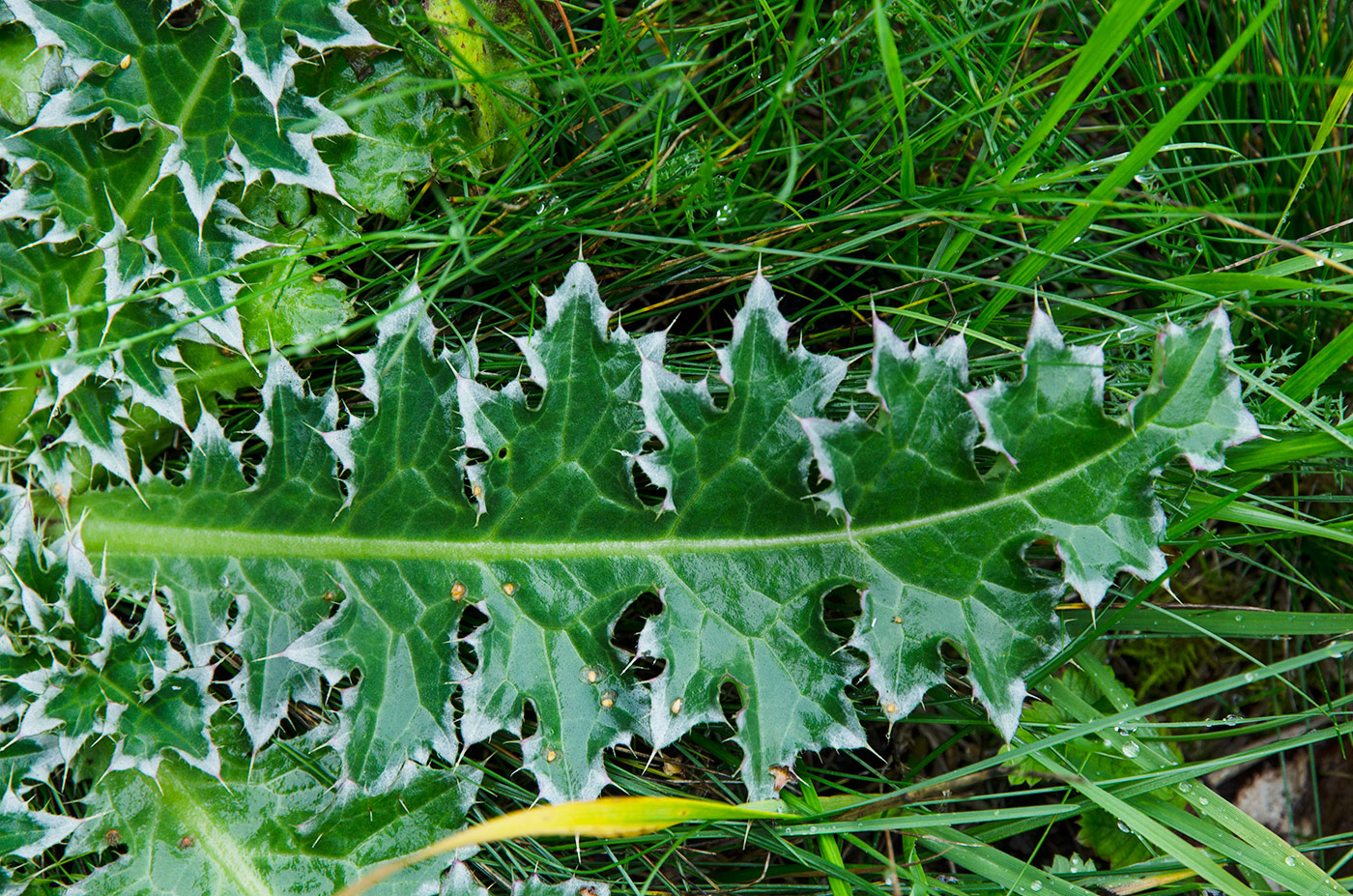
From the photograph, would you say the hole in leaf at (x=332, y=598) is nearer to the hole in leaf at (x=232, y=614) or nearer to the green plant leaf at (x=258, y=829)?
the hole in leaf at (x=232, y=614)

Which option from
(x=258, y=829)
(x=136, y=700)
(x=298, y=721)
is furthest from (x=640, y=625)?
(x=136, y=700)

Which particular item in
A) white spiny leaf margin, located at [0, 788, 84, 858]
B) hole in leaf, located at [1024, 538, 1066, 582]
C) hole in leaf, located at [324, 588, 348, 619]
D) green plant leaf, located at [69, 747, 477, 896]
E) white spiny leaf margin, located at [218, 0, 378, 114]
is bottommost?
green plant leaf, located at [69, 747, 477, 896]

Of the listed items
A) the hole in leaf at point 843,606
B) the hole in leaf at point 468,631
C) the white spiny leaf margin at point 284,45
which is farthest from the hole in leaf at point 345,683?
the white spiny leaf margin at point 284,45

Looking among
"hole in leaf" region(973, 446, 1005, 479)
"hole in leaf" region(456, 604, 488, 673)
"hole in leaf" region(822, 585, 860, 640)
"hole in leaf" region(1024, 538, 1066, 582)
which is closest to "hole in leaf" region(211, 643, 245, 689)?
"hole in leaf" region(456, 604, 488, 673)

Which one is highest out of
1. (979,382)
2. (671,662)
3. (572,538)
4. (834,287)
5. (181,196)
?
(181,196)

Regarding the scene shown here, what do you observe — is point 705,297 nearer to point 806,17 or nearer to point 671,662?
point 806,17

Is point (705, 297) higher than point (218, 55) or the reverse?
the reverse

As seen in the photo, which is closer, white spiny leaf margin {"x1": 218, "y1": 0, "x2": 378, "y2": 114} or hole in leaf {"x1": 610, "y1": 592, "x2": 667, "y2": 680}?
white spiny leaf margin {"x1": 218, "y1": 0, "x2": 378, "y2": 114}

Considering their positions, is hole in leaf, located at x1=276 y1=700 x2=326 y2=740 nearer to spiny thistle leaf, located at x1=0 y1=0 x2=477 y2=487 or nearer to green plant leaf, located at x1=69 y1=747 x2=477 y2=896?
green plant leaf, located at x1=69 y1=747 x2=477 y2=896

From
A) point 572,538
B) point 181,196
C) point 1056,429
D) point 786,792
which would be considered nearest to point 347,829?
point 572,538

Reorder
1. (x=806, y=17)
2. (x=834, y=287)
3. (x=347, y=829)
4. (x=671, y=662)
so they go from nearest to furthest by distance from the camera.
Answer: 1. (x=806, y=17)
2. (x=671, y=662)
3. (x=347, y=829)
4. (x=834, y=287)
